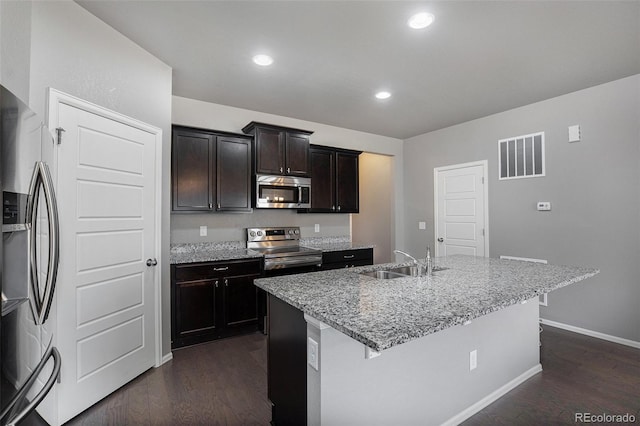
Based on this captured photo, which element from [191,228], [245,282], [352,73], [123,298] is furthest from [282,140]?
[123,298]

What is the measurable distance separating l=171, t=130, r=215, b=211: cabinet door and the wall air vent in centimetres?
365

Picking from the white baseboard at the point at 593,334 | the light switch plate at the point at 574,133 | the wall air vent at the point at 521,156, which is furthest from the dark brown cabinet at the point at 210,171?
the white baseboard at the point at 593,334

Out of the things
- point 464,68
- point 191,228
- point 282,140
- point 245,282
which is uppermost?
point 464,68

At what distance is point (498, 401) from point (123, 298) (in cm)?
280

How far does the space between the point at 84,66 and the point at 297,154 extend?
2287 millimetres

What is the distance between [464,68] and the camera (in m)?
2.77

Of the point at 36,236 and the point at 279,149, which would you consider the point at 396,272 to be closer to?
the point at 36,236

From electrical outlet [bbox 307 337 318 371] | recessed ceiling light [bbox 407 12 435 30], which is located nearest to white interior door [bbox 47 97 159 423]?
electrical outlet [bbox 307 337 318 371]

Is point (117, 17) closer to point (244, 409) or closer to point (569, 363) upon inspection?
point (244, 409)

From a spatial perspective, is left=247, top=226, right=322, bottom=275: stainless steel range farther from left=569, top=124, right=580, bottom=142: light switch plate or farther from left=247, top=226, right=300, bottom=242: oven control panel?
left=569, top=124, right=580, bottom=142: light switch plate

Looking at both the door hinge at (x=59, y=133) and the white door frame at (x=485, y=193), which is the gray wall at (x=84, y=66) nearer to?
the door hinge at (x=59, y=133)

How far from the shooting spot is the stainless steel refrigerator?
0.79 metres

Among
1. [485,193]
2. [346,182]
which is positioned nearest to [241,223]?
[346,182]

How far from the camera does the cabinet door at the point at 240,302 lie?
3141 mm
